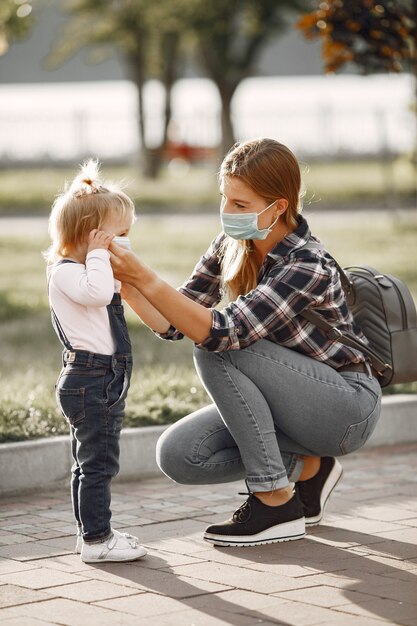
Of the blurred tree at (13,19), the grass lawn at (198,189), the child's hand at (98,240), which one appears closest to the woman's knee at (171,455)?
the child's hand at (98,240)

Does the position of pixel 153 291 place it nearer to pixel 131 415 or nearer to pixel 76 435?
pixel 76 435

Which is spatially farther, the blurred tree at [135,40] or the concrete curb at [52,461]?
the blurred tree at [135,40]

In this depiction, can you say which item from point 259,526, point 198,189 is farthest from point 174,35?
point 259,526

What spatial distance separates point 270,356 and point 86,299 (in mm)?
746

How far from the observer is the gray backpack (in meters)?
4.68

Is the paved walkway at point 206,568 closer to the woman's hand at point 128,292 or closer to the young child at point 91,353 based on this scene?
the young child at point 91,353

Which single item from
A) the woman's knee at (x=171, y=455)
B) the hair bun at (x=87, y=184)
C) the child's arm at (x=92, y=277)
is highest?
the hair bun at (x=87, y=184)

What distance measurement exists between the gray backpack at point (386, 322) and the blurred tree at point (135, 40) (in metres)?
19.0

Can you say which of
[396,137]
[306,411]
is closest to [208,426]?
[306,411]

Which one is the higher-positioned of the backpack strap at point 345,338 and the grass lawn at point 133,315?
the backpack strap at point 345,338

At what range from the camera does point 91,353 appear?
4.14 metres

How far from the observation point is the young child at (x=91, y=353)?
162 inches

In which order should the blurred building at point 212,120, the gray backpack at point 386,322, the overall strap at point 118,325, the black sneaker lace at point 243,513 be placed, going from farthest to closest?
the blurred building at point 212,120
the gray backpack at point 386,322
the black sneaker lace at point 243,513
the overall strap at point 118,325

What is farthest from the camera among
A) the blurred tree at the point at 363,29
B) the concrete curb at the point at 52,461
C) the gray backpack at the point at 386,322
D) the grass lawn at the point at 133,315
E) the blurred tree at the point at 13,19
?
the blurred tree at the point at 13,19
